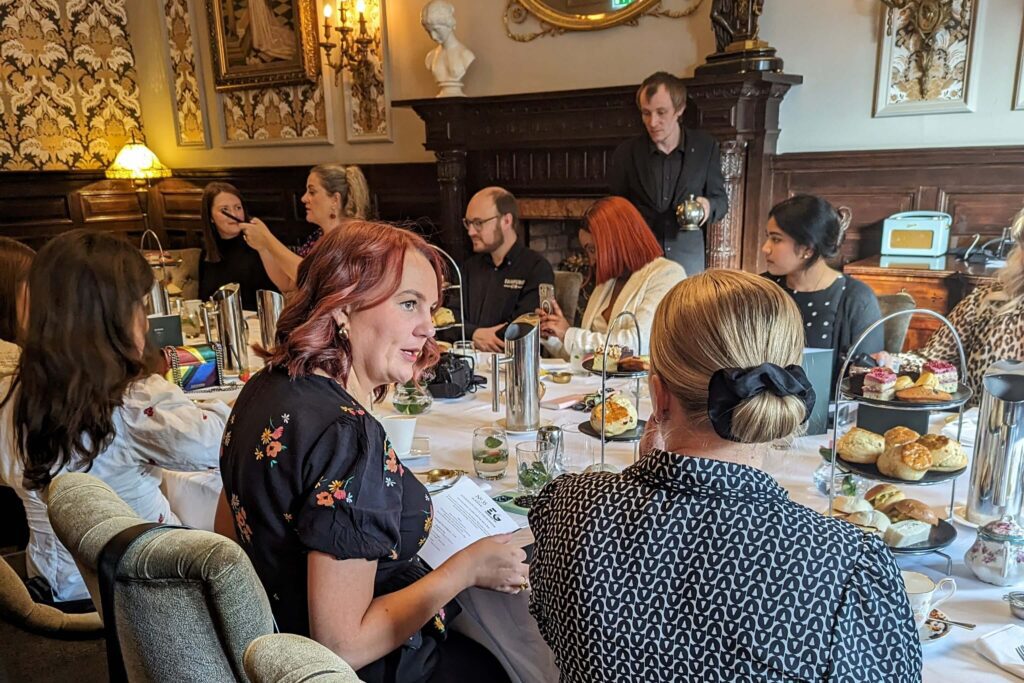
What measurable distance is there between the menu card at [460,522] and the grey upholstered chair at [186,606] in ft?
1.81

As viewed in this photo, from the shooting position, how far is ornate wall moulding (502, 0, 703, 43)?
4.32 metres

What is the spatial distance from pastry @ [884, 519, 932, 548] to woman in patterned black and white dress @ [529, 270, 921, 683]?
382mm

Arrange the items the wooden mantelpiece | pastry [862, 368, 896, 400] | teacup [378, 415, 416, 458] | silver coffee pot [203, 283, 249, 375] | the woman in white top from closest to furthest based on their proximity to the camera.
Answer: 1. pastry [862, 368, 896, 400]
2. the woman in white top
3. teacup [378, 415, 416, 458]
4. silver coffee pot [203, 283, 249, 375]
5. the wooden mantelpiece

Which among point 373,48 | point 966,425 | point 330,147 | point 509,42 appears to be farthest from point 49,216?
point 966,425

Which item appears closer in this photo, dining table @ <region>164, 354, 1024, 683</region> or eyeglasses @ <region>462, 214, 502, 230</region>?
dining table @ <region>164, 354, 1024, 683</region>

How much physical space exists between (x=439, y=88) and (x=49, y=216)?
3.87m

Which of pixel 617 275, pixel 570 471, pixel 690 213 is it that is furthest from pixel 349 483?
pixel 690 213

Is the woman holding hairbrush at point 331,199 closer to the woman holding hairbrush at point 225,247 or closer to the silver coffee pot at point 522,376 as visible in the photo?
the woman holding hairbrush at point 225,247

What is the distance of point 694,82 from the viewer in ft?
12.9

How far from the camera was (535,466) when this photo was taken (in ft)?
5.26

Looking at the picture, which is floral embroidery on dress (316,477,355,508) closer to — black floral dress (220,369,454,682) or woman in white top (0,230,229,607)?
black floral dress (220,369,454,682)

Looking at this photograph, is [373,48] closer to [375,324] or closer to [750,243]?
[750,243]

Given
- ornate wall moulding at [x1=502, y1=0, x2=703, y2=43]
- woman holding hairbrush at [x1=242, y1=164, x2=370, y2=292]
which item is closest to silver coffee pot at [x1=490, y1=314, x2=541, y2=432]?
woman holding hairbrush at [x1=242, y1=164, x2=370, y2=292]

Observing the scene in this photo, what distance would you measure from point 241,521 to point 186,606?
0.37 m
